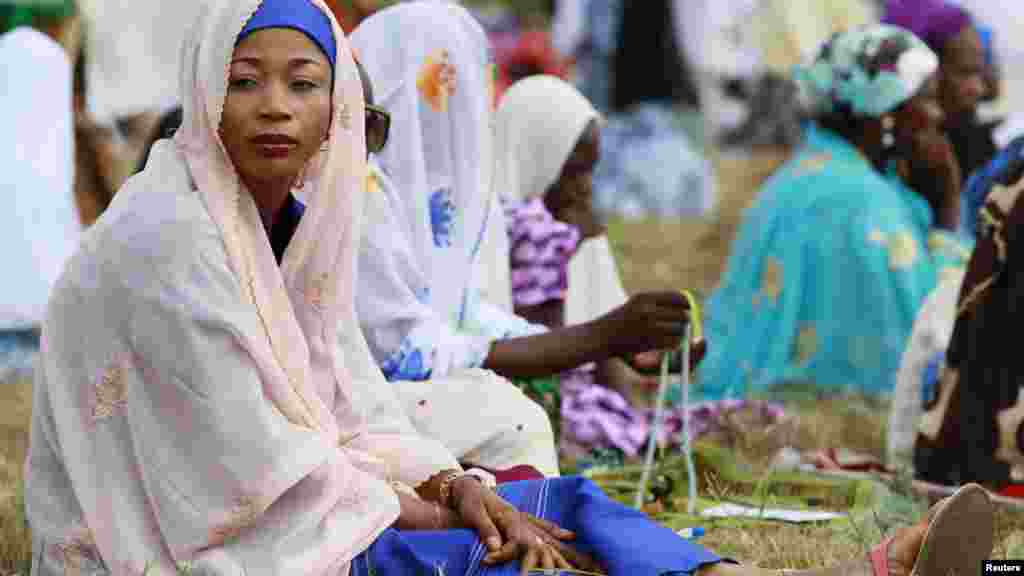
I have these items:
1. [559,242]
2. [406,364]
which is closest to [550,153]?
[559,242]

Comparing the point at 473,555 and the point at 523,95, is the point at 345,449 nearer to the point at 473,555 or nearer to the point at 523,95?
the point at 473,555

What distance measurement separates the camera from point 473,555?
130 inches

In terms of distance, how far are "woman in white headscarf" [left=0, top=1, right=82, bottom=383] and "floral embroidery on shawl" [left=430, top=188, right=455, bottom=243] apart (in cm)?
235

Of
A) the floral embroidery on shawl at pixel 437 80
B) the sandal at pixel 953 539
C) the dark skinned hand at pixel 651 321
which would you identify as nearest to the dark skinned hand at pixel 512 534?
the sandal at pixel 953 539

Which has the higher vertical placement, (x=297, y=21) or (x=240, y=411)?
(x=297, y=21)

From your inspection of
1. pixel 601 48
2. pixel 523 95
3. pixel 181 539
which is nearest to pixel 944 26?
pixel 523 95

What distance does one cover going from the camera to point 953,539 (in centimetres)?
339

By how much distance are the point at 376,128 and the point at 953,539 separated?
1.73m

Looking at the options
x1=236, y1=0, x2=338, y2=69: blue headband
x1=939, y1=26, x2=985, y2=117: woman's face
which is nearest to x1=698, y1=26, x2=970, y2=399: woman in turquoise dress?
x1=939, y1=26, x2=985, y2=117: woman's face

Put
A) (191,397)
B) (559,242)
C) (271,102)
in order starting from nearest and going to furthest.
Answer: (191,397) < (271,102) < (559,242)

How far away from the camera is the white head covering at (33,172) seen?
6574 millimetres

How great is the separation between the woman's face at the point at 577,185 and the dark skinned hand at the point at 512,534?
2.43 m

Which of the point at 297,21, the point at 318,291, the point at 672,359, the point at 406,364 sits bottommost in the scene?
the point at 672,359

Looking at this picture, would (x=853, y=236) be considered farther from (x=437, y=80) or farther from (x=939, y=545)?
(x=939, y=545)
